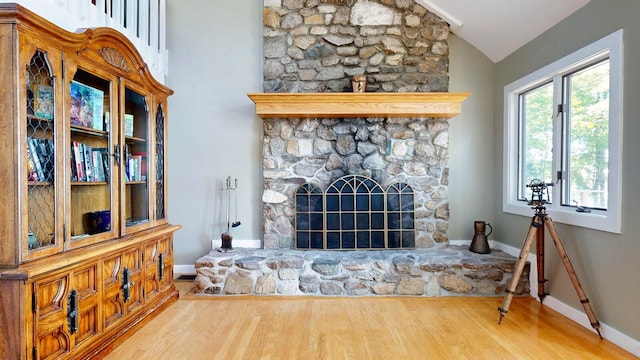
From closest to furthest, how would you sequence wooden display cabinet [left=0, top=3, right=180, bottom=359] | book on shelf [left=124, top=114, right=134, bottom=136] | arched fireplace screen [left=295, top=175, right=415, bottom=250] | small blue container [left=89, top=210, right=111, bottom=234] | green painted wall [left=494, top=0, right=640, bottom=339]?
wooden display cabinet [left=0, top=3, right=180, bottom=359] → green painted wall [left=494, top=0, right=640, bottom=339] → small blue container [left=89, top=210, right=111, bottom=234] → book on shelf [left=124, top=114, right=134, bottom=136] → arched fireplace screen [left=295, top=175, right=415, bottom=250]

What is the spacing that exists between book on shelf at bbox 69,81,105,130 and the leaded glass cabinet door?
175 millimetres

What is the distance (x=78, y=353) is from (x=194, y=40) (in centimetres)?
328

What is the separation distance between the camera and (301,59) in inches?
156

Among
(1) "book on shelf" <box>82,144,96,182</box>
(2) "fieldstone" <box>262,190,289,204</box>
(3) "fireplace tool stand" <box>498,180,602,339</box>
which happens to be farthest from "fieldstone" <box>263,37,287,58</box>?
(3) "fireplace tool stand" <box>498,180,602,339</box>

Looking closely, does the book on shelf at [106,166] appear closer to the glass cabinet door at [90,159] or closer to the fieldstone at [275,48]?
the glass cabinet door at [90,159]

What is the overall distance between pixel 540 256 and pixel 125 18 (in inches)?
165

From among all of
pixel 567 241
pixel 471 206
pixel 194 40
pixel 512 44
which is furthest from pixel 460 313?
pixel 194 40

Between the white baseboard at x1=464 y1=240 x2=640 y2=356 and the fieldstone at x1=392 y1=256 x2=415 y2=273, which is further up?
the fieldstone at x1=392 y1=256 x2=415 y2=273

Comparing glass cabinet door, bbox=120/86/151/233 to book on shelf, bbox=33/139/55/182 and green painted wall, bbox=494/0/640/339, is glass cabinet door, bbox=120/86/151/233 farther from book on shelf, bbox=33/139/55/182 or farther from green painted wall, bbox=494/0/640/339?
green painted wall, bbox=494/0/640/339

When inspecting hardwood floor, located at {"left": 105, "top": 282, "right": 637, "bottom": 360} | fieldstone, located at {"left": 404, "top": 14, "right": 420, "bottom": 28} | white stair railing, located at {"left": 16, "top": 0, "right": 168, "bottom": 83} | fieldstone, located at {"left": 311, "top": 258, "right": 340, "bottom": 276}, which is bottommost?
hardwood floor, located at {"left": 105, "top": 282, "right": 637, "bottom": 360}

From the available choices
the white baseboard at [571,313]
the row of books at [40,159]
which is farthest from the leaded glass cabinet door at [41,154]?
the white baseboard at [571,313]

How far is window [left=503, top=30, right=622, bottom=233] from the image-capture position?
2461 millimetres

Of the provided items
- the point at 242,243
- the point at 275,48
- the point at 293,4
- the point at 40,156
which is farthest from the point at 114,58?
the point at 242,243

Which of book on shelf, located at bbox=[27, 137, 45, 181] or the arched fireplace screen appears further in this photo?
the arched fireplace screen
